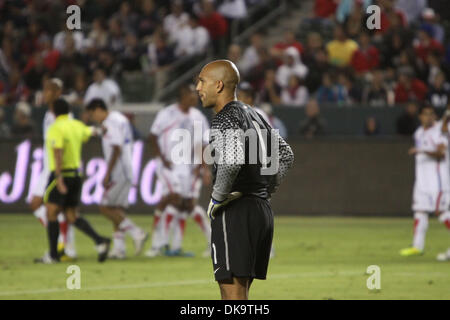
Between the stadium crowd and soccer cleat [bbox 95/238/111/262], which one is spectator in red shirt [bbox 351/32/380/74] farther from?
soccer cleat [bbox 95/238/111/262]

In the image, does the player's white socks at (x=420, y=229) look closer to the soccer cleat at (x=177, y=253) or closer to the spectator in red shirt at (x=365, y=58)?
the soccer cleat at (x=177, y=253)

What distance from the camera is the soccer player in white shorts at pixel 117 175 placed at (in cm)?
1463

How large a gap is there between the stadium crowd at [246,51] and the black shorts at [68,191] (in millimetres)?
8358

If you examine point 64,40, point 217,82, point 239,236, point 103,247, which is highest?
point 64,40

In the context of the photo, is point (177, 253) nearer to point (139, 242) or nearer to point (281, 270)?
point (139, 242)

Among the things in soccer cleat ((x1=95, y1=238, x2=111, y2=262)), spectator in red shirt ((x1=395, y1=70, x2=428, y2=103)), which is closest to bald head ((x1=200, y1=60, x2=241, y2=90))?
soccer cleat ((x1=95, y1=238, x2=111, y2=262))

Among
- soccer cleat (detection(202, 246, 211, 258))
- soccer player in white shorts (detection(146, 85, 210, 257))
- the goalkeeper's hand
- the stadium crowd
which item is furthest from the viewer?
the stadium crowd

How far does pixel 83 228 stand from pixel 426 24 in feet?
41.1

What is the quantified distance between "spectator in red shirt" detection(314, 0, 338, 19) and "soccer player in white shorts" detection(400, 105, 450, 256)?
36.7 ft

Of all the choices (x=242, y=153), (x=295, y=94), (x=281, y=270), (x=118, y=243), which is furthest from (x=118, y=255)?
(x=295, y=94)

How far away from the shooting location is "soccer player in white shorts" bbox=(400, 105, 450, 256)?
48.5 feet

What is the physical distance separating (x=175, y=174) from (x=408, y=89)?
28.7 feet

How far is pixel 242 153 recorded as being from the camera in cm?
696
